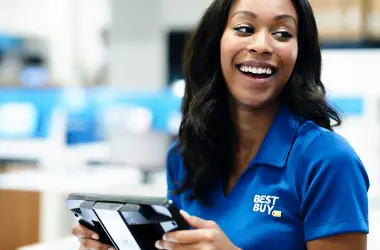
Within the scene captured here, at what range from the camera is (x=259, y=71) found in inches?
50.5

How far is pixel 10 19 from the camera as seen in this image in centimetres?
707

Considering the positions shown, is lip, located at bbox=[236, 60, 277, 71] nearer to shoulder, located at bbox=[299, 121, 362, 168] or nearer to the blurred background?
shoulder, located at bbox=[299, 121, 362, 168]

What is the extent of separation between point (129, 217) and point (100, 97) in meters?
5.75

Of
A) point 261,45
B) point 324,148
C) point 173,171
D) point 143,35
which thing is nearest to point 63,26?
point 143,35

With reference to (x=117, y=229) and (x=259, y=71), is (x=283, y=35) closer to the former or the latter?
(x=259, y=71)

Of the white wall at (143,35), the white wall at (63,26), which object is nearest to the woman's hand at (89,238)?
the white wall at (143,35)

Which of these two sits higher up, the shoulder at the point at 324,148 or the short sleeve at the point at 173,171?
the shoulder at the point at 324,148

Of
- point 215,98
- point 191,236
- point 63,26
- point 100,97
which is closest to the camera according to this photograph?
point 191,236

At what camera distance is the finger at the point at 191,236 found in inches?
42.7

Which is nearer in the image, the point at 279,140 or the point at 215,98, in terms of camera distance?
the point at 279,140

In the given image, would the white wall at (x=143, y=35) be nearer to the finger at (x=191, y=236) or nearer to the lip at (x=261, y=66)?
the lip at (x=261, y=66)

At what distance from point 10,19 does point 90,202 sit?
20.9 feet

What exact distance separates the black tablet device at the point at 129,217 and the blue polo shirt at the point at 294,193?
0.69 feet

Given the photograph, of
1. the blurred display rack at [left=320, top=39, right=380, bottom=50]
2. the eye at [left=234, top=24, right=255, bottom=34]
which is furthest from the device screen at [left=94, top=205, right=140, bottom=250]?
the blurred display rack at [left=320, top=39, right=380, bottom=50]
